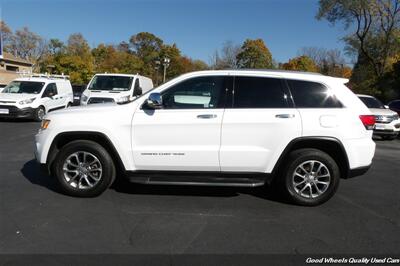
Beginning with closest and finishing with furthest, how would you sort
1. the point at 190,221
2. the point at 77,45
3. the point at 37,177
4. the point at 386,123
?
the point at 190,221 → the point at 37,177 → the point at 386,123 → the point at 77,45

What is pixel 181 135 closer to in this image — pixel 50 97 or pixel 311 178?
pixel 311 178

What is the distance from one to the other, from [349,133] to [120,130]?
Answer: 311 cm

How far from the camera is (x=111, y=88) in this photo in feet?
48.8

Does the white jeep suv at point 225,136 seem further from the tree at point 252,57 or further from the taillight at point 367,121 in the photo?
the tree at point 252,57

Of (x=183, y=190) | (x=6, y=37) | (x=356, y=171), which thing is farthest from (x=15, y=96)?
(x=6, y=37)

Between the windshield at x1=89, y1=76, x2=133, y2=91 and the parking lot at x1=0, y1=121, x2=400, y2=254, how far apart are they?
27.6 ft

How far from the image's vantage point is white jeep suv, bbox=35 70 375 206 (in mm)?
5359

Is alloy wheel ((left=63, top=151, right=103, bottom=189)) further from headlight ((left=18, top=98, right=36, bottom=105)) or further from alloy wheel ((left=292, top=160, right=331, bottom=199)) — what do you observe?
headlight ((left=18, top=98, right=36, bottom=105))

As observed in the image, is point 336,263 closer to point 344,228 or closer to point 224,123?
point 344,228

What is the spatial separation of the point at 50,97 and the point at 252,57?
55.7 meters

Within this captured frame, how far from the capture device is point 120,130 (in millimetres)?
5453

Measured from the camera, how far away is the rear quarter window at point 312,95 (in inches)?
214

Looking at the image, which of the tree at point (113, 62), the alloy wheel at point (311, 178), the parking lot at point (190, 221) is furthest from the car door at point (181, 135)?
the tree at point (113, 62)

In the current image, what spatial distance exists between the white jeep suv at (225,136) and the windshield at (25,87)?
1203 cm
